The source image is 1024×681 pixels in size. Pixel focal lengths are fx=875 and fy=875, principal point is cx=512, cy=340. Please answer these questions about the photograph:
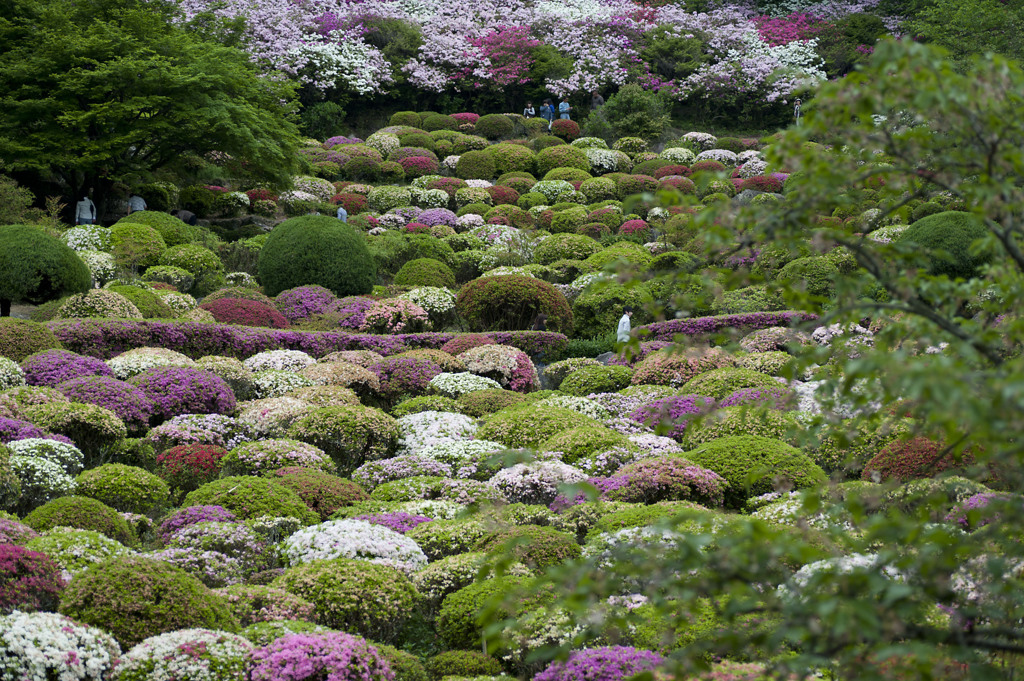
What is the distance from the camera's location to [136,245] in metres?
19.8

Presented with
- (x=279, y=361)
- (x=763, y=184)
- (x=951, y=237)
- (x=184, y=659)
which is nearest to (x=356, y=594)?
(x=184, y=659)

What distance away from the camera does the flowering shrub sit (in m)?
4.91

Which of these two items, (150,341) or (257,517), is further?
(150,341)

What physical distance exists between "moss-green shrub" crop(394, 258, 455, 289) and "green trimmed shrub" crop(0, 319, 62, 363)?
9.31 m

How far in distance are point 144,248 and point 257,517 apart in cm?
1430

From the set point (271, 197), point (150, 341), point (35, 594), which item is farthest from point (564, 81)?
point (35, 594)

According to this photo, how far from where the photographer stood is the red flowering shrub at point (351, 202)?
29109mm

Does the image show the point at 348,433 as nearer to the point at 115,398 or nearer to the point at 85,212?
the point at 115,398

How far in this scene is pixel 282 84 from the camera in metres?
26.3

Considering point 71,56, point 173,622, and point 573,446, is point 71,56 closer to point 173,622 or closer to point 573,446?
point 573,446

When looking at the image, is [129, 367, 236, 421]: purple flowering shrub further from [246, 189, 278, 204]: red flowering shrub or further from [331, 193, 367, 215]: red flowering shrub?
[331, 193, 367, 215]: red flowering shrub

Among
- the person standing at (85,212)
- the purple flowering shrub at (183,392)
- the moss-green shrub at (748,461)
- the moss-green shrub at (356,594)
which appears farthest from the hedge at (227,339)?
the person standing at (85,212)

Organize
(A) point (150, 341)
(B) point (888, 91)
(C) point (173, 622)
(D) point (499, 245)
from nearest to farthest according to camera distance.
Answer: (B) point (888, 91) < (C) point (173, 622) < (A) point (150, 341) < (D) point (499, 245)

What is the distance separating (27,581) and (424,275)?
15771 mm
